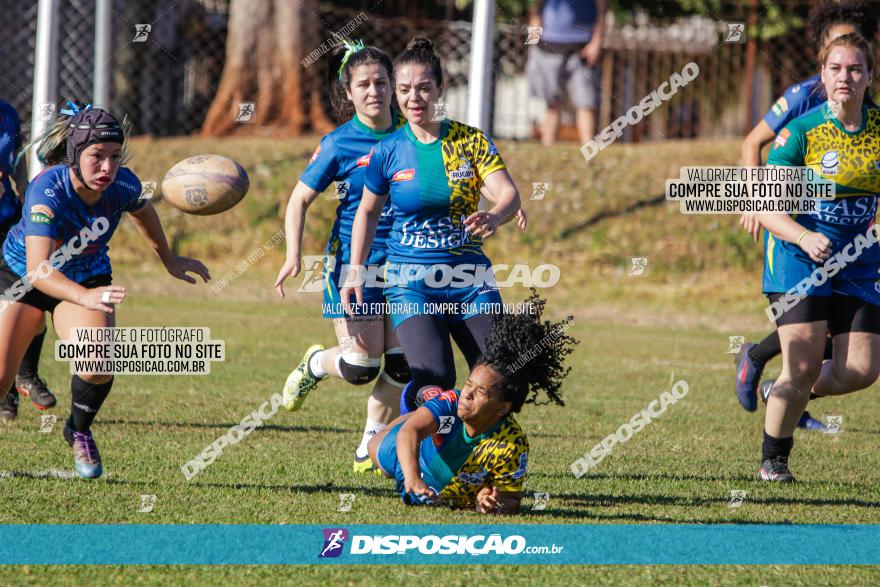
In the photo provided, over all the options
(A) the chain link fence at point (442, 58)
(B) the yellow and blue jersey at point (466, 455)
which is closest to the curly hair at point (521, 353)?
(B) the yellow and blue jersey at point (466, 455)

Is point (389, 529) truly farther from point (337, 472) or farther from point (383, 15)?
point (383, 15)

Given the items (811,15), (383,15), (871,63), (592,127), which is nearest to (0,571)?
(871,63)

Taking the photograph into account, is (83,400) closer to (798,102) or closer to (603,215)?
(798,102)

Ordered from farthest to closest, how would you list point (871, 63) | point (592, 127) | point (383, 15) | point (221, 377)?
point (383, 15), point (592, 127), point (221, 377), point (871, 63)

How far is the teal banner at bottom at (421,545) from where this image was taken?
16.0 feet

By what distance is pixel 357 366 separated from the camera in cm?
704

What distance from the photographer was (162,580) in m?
4.55

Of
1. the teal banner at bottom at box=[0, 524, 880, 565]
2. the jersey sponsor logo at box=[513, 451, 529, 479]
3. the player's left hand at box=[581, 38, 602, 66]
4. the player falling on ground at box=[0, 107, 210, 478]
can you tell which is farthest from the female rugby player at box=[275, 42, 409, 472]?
the player's left hand at box=[581, 38, 602, 66]

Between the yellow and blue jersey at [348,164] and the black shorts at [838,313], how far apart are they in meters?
2.22

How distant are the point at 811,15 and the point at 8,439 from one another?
18.8 ft

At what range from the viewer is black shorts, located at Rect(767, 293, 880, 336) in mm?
6645

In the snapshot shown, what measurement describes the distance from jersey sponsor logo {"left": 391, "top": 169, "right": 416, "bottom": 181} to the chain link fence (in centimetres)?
1168

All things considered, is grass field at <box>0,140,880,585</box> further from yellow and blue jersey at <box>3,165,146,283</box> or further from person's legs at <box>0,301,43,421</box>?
yellow and blue jersey at <box>3,165,146,283</box>

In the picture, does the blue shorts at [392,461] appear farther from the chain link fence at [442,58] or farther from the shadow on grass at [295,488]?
the chain link fence at [442,58]
